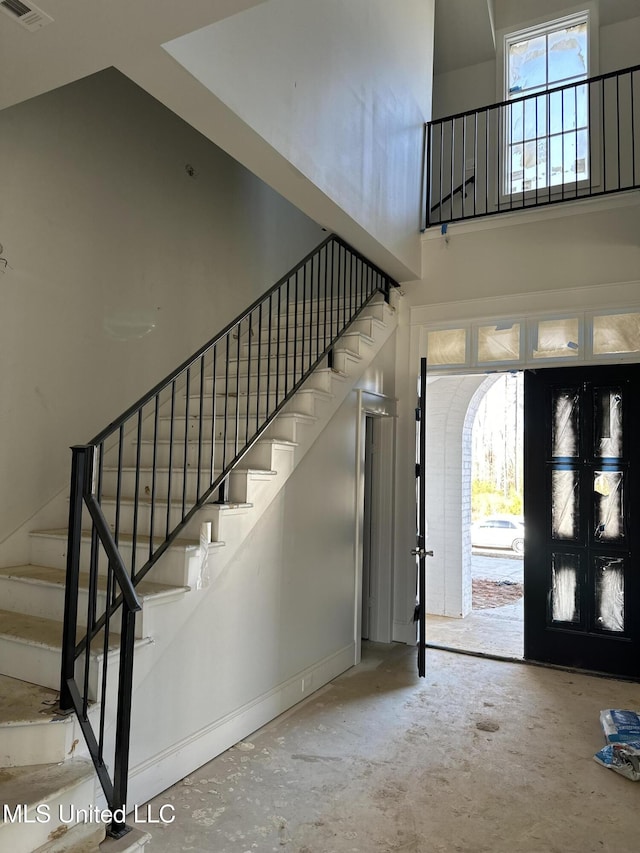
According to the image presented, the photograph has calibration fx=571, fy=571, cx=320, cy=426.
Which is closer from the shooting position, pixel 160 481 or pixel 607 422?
pixel 160 481

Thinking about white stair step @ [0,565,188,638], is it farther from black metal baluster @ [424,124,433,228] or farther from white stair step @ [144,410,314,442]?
black metal baluster @ [424,124,433,228]

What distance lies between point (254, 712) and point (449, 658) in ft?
6.55

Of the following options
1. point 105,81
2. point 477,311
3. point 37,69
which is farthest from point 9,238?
point 477,311

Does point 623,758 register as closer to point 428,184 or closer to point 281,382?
point 281,382

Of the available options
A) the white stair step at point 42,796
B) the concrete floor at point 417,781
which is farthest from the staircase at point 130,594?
the concrete floor at point 417,781

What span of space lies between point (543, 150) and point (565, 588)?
167 inches

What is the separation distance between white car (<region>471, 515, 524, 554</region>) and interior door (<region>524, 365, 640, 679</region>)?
688cm

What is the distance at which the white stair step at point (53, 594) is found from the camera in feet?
8.05

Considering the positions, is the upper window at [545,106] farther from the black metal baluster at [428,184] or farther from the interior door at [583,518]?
the interior door at [583,518]

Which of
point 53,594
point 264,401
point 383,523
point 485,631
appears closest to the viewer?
point 53,594

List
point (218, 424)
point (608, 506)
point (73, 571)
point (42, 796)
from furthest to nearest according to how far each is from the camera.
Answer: point (608, 506) → point (218, 424) → point (73, 571) → point (42, 796)

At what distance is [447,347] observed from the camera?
16.1ft

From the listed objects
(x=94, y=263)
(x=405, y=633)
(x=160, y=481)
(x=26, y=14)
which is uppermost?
(x=26, y=14)

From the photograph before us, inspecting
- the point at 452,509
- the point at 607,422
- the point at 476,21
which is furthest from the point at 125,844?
the point at 476,21
